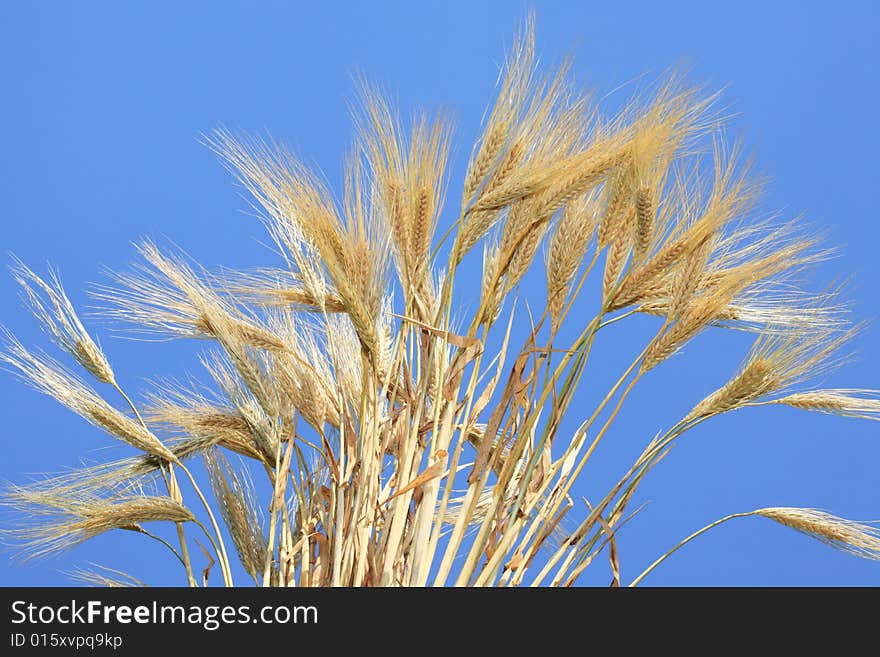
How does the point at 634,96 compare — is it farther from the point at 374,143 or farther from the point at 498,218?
the point at 374,143

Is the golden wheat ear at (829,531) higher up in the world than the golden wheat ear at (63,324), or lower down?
lower down

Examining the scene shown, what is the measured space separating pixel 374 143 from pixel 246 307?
444mm

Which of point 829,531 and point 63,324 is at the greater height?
Answer: point 63,324

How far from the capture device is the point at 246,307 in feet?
7.22

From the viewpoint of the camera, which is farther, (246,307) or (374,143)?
(246,307)

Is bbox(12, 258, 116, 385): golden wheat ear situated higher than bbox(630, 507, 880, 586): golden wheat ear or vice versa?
bbox(12, 258, 116, 385): golden wheat ear

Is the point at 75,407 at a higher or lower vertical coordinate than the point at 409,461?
higher
